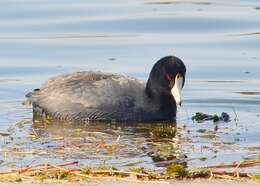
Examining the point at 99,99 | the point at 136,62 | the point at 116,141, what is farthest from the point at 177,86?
the point at 136,62

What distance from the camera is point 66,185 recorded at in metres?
6.81

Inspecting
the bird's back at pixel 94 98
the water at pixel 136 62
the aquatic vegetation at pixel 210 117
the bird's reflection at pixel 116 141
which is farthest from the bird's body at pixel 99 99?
the aquatic vegetation at pixel 210 117

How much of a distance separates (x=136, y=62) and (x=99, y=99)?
3194 millimetres

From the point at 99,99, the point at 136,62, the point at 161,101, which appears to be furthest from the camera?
the point at 136,62

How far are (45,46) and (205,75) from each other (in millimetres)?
3006

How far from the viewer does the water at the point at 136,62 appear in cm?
906

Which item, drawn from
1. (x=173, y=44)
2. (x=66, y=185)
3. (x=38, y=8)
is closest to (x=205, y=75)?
(x=173, y=44)

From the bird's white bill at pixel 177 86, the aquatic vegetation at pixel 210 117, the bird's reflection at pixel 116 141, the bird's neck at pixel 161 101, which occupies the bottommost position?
the bird's reflection at pixel 116 141

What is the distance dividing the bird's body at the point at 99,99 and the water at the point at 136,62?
278mm

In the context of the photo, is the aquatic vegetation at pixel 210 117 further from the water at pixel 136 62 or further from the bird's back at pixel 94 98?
the bird's back at pixel 94 98

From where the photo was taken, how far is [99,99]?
35.7 ft

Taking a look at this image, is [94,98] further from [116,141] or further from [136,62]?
[136,62]

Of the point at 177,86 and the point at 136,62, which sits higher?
the point at 136,62

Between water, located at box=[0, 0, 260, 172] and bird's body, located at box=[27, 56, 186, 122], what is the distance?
28 cm
